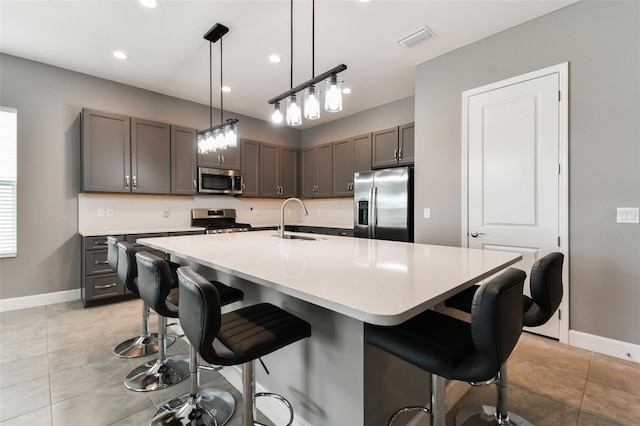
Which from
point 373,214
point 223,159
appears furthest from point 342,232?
point 223,159

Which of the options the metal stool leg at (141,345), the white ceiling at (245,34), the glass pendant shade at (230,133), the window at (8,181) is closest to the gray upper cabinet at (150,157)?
the white ceiling at (245,34)

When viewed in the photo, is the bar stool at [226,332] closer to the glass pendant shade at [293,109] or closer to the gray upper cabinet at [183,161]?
the glass pendant shade at [293,109]

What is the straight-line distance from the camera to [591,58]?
2371 millimetres

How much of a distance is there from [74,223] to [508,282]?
4.64 m

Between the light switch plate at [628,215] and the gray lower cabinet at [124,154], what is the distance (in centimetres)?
491

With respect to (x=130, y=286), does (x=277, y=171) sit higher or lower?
higher

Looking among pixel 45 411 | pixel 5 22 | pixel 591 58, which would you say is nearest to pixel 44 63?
pixel 5 22

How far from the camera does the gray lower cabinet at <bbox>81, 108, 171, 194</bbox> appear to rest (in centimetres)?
355

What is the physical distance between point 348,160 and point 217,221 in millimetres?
2447

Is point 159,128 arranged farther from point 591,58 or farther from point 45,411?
point 591,58

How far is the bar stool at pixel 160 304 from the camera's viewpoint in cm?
150

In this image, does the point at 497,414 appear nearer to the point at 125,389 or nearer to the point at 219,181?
the point at 125,389

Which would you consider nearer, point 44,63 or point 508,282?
point 508,282

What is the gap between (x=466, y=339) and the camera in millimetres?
1057
